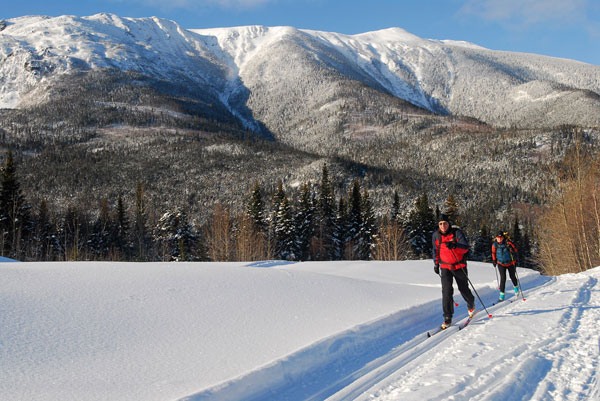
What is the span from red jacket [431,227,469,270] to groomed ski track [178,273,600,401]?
1188 mm

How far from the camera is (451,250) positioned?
24.5 ft

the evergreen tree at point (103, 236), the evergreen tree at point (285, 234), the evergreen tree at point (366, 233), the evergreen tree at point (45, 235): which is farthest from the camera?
the evergreen tree at point (103, 236)

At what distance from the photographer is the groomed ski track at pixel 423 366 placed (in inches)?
165

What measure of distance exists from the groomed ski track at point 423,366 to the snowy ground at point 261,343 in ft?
0.06

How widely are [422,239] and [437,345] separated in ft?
147

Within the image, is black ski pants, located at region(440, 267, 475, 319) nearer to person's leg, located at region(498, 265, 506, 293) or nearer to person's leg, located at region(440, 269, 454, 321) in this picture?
person's leg, located at region(440, 269, 454, 321)

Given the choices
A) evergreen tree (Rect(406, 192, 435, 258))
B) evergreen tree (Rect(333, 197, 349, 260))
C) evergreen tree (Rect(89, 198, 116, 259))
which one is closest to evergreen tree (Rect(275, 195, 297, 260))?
evergreen tree (Rect(333, 197, 349, 260))

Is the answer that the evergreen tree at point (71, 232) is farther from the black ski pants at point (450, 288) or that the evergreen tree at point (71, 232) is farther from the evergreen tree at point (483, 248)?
the evergreen tree at point (483, 248)

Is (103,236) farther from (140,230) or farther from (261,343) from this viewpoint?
(261,343)

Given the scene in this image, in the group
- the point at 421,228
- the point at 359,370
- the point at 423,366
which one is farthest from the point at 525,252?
the point at 359,370

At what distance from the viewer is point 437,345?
237 inches

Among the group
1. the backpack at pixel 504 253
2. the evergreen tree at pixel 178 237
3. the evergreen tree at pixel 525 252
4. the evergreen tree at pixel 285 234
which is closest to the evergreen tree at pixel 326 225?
the evergreen tree at pixel 285 234

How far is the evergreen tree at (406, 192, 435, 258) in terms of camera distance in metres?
48.1

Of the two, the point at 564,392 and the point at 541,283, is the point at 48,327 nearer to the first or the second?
the point at 564,392
